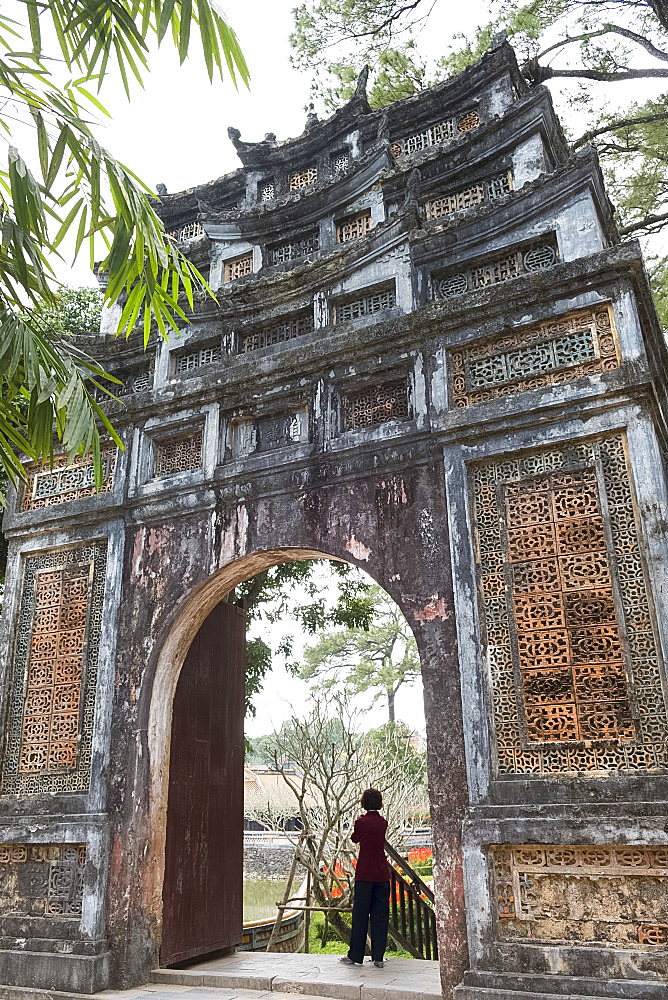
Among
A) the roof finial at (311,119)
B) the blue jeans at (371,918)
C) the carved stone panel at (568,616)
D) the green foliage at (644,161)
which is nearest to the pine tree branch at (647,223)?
the green foliage at (644,161)

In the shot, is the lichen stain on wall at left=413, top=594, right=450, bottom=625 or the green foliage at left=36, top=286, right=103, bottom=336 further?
the green foliage at left=36, top=286, right=103, bottom=336

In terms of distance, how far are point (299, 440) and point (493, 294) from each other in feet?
5.51

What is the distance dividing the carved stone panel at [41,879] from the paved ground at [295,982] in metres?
0.70

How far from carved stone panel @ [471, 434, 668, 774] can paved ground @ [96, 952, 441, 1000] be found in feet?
4.98

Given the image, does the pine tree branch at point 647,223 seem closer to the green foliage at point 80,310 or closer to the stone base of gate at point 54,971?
the green foliage at point 80,310

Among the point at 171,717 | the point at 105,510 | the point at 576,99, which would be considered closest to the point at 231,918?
the point at 171,717

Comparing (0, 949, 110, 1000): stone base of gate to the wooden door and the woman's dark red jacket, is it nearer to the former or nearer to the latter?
the wooden door

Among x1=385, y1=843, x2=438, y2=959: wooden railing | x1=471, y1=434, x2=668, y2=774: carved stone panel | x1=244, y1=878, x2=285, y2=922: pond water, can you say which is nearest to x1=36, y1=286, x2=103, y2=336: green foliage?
x1=471, y1=434, x2=668, y2=774: carved stone panel

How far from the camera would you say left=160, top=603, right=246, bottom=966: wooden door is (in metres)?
5.56

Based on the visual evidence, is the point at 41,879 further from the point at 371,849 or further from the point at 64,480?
the point at 64,480

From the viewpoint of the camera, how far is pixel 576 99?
29.4ft

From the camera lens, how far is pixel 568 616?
13.7 feet

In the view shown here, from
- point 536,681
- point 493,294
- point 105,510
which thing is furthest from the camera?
point 105,510

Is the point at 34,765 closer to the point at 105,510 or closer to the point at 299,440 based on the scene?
the point at 105,510
